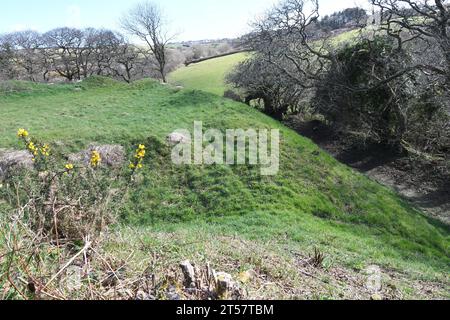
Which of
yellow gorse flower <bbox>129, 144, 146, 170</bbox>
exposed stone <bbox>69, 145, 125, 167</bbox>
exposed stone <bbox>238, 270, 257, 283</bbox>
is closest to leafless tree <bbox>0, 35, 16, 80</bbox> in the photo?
exposed stone <bbox>69, 145, 125, 167</bbox>

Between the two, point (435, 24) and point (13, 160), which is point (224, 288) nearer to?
point (13, 160)

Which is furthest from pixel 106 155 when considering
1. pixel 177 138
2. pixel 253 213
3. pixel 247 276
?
pixel 247 276

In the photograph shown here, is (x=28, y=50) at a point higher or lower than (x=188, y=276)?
higher

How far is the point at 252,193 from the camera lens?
39.1 feet

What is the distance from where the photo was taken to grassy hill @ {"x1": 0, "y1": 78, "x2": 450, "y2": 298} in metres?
4.55

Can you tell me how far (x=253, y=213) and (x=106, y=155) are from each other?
5.51 m

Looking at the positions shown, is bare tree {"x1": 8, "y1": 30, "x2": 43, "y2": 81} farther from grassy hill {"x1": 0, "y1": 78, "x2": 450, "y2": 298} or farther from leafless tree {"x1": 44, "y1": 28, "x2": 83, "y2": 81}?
grassy hill {"x1": 0, "y1": 78, "x2": 450, "y2": 298}

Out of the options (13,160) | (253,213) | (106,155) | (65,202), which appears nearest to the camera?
(65,202)

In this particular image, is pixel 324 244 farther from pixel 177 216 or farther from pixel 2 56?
pixel 2 56

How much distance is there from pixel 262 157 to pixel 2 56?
36318 millimetres

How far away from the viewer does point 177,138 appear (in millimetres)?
14461

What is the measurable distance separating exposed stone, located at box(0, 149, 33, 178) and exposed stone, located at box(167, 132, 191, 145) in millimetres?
4640
